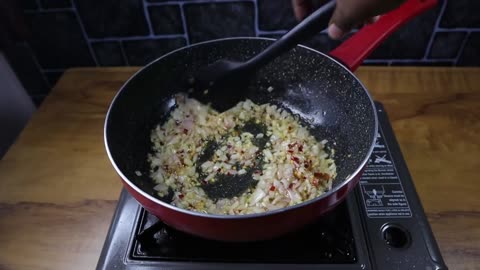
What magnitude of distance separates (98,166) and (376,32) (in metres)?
0.69

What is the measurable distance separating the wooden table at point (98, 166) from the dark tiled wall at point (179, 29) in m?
0.06

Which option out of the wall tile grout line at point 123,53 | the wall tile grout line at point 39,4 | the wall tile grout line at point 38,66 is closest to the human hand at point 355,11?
the wall tile grout line at point 123,53

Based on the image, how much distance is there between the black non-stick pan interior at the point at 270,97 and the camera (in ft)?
2.59

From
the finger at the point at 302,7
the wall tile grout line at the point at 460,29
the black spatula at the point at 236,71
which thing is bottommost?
the wall tile grout line at the point at 460,29

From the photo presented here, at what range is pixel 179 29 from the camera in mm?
1083

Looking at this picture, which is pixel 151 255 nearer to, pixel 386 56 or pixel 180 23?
pixel 180 23

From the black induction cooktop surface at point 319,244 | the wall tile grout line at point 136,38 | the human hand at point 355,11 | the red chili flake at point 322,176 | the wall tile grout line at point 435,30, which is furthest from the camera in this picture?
the wall tile grout line at point 136,38

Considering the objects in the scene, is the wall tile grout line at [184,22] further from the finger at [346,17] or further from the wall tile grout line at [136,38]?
the finger at [346,17]

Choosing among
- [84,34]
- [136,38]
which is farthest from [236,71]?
[84,34]

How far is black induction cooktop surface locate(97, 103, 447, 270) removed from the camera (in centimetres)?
63

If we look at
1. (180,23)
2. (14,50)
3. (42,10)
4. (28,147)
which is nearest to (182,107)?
(180,23)

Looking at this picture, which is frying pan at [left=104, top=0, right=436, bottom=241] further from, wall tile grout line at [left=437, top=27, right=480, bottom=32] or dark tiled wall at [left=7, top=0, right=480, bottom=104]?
wall tile grout line at [left=437, top=27, right=480, bottom=32]

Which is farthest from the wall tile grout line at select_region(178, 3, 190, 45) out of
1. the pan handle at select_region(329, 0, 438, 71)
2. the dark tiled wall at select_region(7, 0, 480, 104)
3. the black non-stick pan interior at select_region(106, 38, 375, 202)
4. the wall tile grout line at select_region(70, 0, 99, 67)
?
the pan handle at select_region(329, 0, 438, 71)

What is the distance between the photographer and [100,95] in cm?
107
